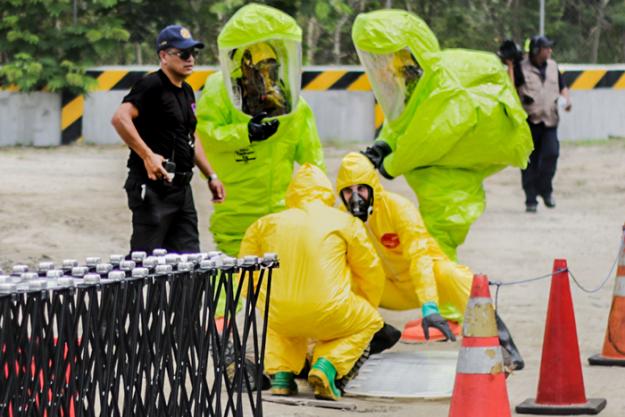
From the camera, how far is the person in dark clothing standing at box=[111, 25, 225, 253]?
879 cm

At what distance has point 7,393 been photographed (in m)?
5.14

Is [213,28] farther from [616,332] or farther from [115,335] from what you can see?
[115,335]

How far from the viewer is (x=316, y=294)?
8.20 meters

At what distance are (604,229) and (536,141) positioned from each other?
4.50 feet

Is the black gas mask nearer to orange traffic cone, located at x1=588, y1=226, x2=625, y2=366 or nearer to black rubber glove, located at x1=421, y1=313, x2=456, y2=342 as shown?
black rubber glove, located at x1=421, y1=313, x2=456, y2=342

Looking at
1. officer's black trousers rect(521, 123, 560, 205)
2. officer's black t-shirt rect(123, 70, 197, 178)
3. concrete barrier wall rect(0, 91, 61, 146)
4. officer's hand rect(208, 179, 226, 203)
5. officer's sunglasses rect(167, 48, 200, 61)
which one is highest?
officer's sunglasses rect(167, 48, 200, 61)

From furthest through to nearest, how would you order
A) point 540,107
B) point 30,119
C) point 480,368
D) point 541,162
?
point 30,119
point 541,162
point 540,107
point 480,368

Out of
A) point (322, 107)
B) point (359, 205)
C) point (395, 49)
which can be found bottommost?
point (322, 107)

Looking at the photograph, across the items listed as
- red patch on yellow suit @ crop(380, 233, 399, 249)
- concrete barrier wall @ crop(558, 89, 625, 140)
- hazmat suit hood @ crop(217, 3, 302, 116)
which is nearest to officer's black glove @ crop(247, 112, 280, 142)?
hazmat suit hood @ crop(217, 3, 302, 116)

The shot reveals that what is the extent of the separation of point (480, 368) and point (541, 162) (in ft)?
31.0

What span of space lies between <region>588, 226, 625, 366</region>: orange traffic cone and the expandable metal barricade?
3030 mm

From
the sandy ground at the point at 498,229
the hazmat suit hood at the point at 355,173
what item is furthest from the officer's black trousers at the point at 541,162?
the hazmat suit hood at the point at 355,173

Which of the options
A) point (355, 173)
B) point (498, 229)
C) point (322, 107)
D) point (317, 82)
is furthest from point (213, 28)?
point (355, 173)

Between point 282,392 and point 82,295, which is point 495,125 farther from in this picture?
point 82,295
